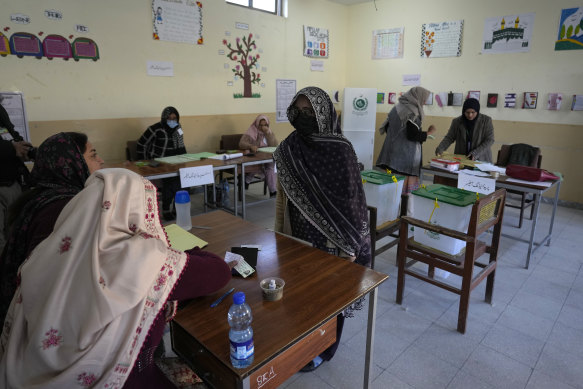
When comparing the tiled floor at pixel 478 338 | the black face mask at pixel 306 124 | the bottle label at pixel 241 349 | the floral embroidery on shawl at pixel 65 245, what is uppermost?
the black face mask at pixel 306 124

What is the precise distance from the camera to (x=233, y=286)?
4.55 feet

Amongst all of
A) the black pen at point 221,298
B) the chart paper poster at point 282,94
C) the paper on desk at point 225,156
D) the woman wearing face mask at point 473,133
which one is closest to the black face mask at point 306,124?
the black pen at point 221,298

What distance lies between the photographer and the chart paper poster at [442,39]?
5422 mm

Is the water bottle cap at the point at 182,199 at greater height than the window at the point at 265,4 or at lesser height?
lesser

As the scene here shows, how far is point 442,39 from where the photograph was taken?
558 centimetres

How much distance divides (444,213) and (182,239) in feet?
5.36

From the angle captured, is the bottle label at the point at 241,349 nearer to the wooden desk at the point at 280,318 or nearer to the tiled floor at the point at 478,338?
the wooden desk at the point at 280,318

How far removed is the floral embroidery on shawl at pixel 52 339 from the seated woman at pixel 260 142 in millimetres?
3798

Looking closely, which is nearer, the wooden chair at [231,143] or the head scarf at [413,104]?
the head scarf at [413,104]

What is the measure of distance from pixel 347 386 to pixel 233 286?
3.02ft

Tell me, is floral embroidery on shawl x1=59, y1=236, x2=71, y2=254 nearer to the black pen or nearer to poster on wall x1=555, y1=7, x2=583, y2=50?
the black pen

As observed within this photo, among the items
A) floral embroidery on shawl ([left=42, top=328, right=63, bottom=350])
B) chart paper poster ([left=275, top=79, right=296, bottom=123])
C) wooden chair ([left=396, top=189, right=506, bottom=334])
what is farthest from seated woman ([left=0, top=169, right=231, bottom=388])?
chart paper poster ([left=275, top=79, right=296, bottom=123])

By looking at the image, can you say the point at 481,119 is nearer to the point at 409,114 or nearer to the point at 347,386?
the point at 409,114

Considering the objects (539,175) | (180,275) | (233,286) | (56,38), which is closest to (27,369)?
(180,275)
